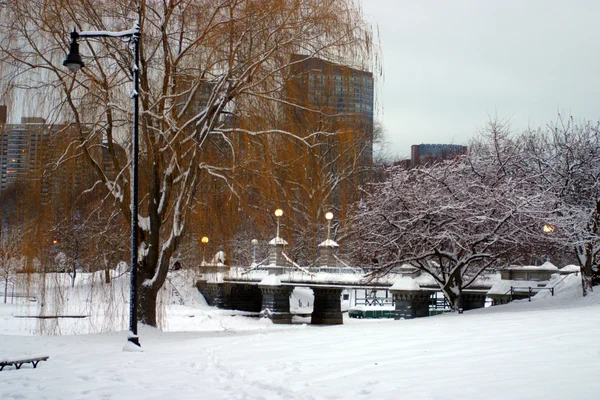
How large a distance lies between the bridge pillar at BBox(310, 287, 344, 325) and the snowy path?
108 ft

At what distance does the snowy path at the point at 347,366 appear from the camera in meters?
8.37

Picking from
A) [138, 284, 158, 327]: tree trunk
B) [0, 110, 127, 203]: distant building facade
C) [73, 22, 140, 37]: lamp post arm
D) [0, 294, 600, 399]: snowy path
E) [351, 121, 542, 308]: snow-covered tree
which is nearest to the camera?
[0, 294, 600, 399]: snowy path

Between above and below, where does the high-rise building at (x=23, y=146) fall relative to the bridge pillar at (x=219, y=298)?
above

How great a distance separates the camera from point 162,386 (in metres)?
9.75

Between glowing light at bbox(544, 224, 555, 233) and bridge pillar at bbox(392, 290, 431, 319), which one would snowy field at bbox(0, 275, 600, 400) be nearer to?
glowing light at bbox(544, 224, 555, 233)

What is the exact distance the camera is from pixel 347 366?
10.5 metres

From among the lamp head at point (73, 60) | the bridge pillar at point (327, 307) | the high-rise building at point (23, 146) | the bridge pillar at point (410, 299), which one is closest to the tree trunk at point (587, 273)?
the bridge pillar at point (410, 299)

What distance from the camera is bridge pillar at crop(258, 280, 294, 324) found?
46812 millimetres

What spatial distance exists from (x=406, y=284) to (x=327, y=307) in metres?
11.7

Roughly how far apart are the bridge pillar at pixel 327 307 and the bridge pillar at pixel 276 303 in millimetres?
1975

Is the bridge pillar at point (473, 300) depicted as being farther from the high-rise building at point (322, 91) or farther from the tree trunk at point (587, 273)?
the high-rise building at point (322, 91)

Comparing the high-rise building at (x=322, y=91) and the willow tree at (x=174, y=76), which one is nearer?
the willow tree at (x=174, y=76)

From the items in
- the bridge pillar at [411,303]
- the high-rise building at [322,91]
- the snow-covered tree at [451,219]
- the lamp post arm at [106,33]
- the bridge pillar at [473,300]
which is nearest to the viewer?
the lamp post arm at [106,33]

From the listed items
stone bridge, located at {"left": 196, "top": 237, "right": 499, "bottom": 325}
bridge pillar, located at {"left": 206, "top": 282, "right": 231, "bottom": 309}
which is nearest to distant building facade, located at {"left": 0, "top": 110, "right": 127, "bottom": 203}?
stone bridge, located at {"left": 196, "top": 237, "right": 499, "bottom": 325}
